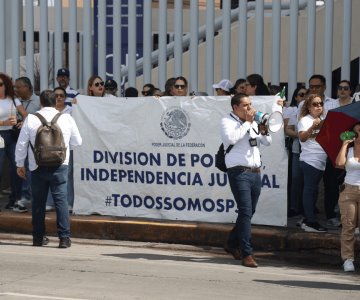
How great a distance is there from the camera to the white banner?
12320 millimetres

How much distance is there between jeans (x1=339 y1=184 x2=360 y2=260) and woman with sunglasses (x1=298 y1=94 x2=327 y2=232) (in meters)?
1.21

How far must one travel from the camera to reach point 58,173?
11.8 metres

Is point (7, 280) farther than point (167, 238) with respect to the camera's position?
No

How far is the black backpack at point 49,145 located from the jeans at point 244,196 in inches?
81.0

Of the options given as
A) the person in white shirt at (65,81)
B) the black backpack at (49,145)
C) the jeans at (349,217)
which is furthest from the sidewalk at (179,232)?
the person in white shirt at (65,81)

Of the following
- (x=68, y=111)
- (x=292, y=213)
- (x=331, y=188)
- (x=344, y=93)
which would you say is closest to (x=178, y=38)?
(x=68, y=111)

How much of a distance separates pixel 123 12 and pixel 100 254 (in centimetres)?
512

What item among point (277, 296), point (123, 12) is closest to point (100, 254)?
point (277, 296)

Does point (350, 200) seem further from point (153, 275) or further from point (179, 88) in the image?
point (179, 88)

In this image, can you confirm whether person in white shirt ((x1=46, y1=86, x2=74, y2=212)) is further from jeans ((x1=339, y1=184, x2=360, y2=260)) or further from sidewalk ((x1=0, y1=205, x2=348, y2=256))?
jeans ((x1=339, y1=184, x2=360, y2=260))

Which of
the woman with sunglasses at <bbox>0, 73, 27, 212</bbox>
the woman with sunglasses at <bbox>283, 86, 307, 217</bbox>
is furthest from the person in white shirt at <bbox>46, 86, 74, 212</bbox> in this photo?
the woman with sunglasses at <bbox>283, 86, 307, 217</bbox>

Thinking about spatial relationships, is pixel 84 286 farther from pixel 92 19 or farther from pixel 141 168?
pixel 92 19

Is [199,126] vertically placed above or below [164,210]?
above

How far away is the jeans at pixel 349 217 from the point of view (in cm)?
1068
